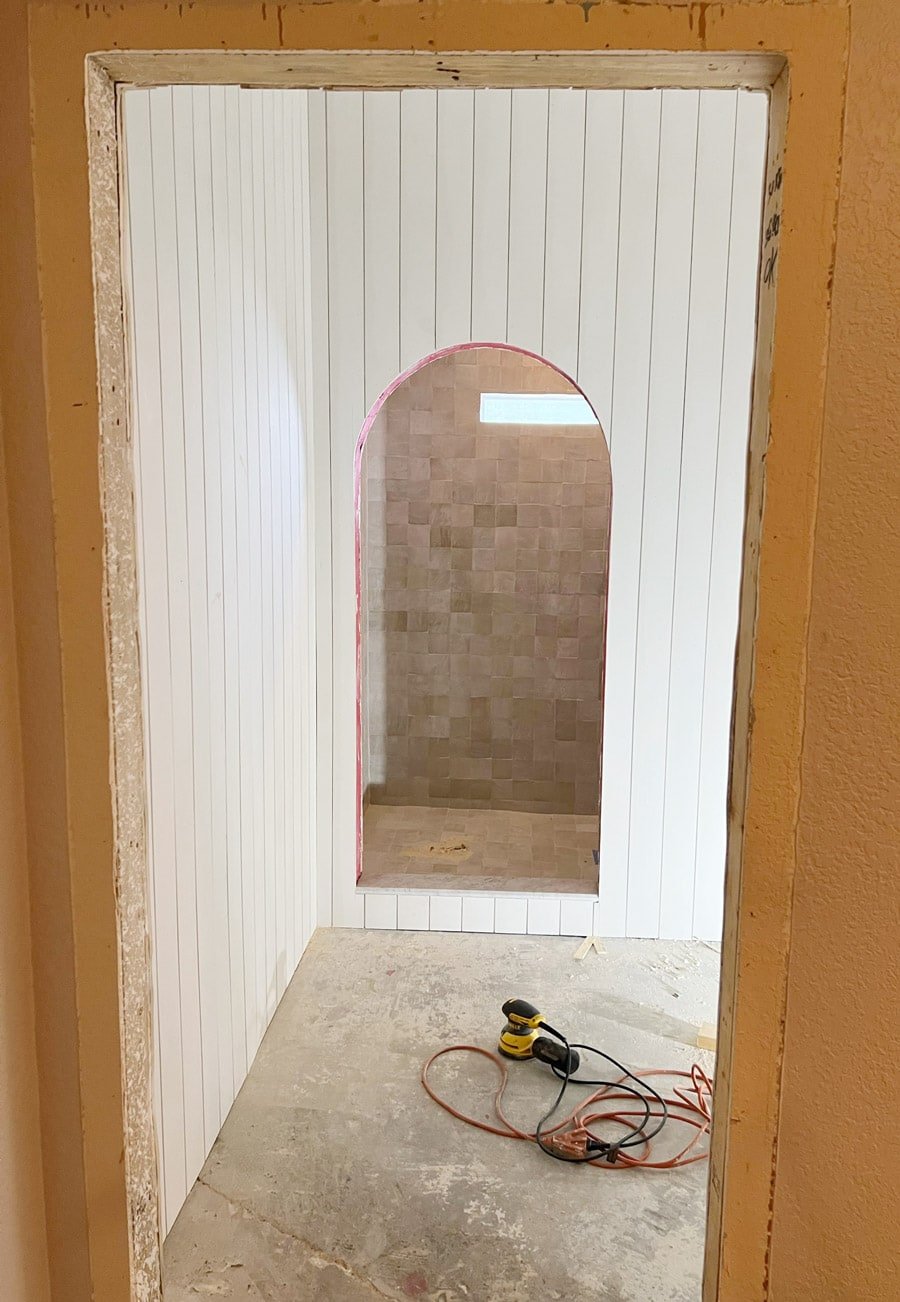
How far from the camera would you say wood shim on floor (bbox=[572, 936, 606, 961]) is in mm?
3637

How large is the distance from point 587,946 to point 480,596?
84.5 inches

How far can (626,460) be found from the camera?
11.8 feet

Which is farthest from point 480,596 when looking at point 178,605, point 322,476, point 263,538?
point 178,605

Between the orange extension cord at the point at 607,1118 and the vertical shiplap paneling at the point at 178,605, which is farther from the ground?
the vertical shiplap paneling at the point at 178,605

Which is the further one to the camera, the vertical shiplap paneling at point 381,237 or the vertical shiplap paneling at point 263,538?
the vertical shiplap paneling at point 381,237

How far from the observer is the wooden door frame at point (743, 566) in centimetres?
123

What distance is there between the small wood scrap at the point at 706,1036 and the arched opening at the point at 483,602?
1.63 meters

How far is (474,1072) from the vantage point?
9.26 feet

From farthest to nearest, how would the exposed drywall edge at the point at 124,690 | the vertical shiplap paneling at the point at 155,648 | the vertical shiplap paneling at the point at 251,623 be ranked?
1. the vertical shiplap paneling at the point at 251,623
2. the vertical shiplap paneling at the point at 155,648
3. the exposed drywall edge at the point at 124,690

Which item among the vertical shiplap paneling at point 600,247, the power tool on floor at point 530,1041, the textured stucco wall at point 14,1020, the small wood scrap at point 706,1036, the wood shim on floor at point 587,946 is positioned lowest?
the wood shim on floor at point 587,946

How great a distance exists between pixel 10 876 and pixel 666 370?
3007 millimetres

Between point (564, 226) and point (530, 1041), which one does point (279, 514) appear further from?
point (530, 1041)

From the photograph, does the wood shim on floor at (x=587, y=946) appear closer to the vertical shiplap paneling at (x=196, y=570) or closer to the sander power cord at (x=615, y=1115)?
the sander power cord at (x=615, y=1115)

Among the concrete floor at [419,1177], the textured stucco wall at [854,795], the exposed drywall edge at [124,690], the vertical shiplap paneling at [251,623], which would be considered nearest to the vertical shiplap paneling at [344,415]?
the concrete floor at [419,1177]
